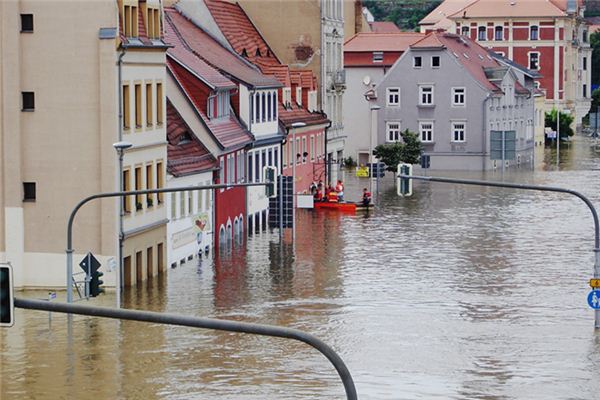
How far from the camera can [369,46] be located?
111m

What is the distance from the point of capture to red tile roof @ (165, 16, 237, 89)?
59969 millimetres

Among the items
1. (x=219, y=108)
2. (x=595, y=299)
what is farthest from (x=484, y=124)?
(x=595, y=299)

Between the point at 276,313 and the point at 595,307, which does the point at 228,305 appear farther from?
the point at 595,307

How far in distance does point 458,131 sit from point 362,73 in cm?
1121

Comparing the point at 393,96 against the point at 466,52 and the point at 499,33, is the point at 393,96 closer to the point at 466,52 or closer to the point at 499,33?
the point at 466,52

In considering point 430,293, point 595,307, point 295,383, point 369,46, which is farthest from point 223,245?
point 369,46

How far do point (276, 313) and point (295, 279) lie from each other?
23.8ft

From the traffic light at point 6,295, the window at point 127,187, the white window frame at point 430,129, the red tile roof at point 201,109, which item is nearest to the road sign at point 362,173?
the white window frame at point 430,129

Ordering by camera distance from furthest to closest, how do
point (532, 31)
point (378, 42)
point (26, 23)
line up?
point (532, 31) → point (378, 42) → point (26, 23)

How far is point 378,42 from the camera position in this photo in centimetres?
11188

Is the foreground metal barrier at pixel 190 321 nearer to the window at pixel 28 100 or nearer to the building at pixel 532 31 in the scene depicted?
the window at pixel 28 100

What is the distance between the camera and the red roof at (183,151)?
53.3 metres

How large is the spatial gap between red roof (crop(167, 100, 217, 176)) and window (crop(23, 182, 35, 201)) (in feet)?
22.6

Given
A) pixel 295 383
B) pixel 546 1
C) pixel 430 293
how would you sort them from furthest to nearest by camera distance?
pixel 546 1 → pixel 430 293 → pixel 295 383
